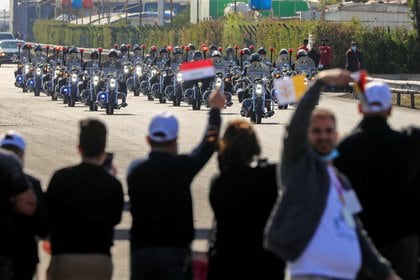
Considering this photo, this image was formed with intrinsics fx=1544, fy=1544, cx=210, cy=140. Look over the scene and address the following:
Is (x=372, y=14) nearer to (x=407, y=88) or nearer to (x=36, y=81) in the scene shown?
(x=36, y=81)

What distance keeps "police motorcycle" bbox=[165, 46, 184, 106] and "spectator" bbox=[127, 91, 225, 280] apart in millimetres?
29355

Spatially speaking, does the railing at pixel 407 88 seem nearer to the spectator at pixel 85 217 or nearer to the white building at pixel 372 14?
the spectator at pixel 85 217

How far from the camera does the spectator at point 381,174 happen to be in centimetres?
875

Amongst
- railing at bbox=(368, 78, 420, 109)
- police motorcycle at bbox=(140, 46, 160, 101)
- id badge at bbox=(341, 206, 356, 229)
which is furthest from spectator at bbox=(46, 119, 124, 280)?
police motorcycle at bbox=(140, 46, 160, 101)

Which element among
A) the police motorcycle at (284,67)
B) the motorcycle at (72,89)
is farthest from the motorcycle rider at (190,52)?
the motorcycle at (72,89)

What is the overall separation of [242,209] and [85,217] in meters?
0.99

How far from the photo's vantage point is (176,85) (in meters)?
Answer: 40.1

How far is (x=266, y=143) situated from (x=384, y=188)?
689 inches

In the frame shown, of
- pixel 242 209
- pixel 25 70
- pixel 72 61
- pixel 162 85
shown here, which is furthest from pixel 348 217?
pixel 25 70

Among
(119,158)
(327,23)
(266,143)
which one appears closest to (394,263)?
(119,158)

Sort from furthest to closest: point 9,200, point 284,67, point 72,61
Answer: point 72,61, point 284,67, point 9,200

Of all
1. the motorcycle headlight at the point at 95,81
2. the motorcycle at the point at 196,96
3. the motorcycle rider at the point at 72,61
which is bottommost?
the motorcycle at the point at 196,96

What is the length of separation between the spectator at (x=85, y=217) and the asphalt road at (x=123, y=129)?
3.63 m

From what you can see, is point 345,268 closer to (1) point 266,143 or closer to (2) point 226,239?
(2) point 226,239
